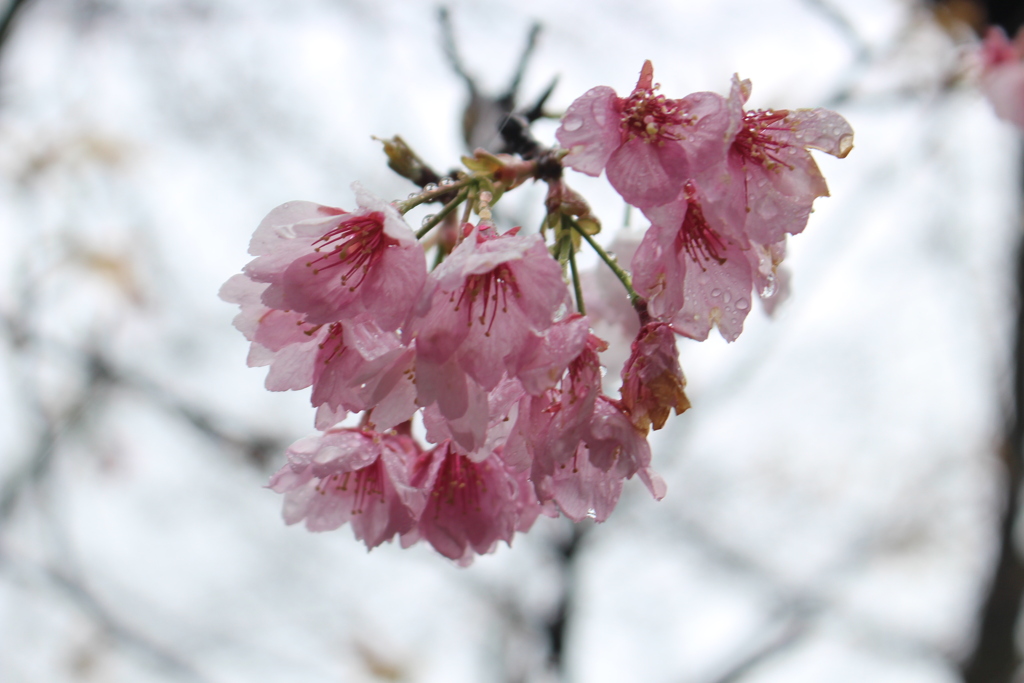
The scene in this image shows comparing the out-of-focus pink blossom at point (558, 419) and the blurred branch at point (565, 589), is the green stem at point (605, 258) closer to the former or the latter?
the out-of-focus pink blossom at point (558, 419)

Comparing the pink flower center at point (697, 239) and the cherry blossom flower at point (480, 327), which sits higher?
the pink flower center at point (697, 239)

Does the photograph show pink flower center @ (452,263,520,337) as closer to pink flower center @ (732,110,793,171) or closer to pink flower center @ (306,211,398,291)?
pink flower center @ (306,211,398,291)

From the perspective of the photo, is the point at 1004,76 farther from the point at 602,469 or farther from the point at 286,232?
the point at 286,232

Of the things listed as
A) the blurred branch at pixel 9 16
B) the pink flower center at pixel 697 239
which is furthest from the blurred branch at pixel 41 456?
the pink flower center at pixel 697 239

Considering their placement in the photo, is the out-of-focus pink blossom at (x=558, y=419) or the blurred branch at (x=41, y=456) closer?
the out-of-focus pink blossom at (x=558, y=419)

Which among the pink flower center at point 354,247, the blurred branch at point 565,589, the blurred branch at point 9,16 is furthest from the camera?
the blurred branch at point 565,589

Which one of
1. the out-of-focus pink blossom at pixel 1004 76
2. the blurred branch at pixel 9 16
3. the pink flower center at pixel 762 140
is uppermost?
the out-of-focus pink blossom at pixel 1004 76

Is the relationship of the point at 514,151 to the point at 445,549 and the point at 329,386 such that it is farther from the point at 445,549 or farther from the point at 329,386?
the point at 445,549

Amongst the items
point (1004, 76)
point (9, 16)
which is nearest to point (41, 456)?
point (9, 16)
